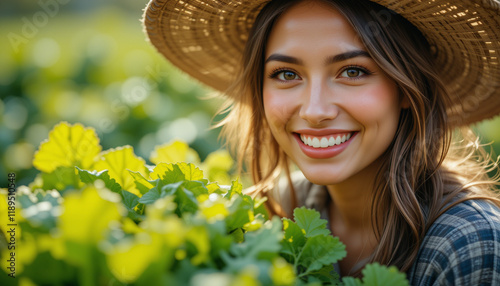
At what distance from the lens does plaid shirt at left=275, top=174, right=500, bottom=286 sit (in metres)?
1.25

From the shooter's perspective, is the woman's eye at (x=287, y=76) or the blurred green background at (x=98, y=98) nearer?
the woman's eye at (x=287, y=76)

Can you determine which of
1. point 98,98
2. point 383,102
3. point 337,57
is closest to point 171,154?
point 337,57

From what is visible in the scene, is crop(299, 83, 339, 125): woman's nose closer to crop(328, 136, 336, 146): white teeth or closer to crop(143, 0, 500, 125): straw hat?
crop(328, 136, 336, 146): white teeth

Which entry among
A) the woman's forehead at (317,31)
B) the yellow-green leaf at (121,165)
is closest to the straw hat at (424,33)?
the woman's forehead at (317,31)

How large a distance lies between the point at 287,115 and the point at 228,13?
0.47 m

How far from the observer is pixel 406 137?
163cm

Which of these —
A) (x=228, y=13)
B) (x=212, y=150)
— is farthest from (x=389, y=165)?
(x=212, y=150)

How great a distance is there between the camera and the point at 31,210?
2.39 ft

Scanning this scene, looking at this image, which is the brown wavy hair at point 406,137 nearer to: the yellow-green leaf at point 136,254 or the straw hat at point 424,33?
the straw hat at point 424,33

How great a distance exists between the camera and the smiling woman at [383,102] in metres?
1.38

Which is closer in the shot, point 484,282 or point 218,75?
point 484,282

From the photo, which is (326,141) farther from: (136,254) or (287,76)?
(136,254)

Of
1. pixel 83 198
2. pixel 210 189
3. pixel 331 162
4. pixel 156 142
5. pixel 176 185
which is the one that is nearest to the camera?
pixel 83 198

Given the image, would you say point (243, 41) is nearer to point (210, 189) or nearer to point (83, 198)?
point (210, 189)
